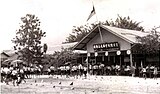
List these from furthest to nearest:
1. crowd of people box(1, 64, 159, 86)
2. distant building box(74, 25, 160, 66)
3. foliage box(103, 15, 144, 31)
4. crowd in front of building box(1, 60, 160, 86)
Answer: foliage box(103, 15, 144, 31), distant building box(74, 25, 160, 66), crowd in front of building box(1, 60, 160, 86), crowd of people box(1, 64, 159, 86)

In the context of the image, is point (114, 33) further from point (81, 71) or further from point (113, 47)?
point (81, 71)

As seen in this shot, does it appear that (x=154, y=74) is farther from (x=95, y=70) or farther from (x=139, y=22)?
(x=139, y=22)

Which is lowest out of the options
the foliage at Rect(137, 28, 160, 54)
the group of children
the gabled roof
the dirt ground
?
the dirt ground

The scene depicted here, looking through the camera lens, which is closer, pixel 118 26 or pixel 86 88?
pixel 86 88

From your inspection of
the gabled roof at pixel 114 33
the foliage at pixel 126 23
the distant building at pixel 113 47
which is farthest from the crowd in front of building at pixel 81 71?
the foliage at pixel 126 23

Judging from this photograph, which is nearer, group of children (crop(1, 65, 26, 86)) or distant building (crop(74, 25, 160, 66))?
group of children (crop(1, 65, 26, 86))

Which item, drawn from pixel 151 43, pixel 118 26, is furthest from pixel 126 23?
pixel 151 43

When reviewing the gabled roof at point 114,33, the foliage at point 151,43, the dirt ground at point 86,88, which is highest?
the gabled roof at point 114,33

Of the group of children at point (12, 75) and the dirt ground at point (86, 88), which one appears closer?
the dirt ground at point (86, 88)

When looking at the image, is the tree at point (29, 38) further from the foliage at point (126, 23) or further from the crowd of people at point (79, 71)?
the foliage at point (126, 23)

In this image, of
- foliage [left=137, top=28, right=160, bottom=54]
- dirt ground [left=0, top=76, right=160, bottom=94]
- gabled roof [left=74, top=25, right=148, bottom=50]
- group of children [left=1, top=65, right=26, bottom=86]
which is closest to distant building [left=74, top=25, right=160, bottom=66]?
gabled roof [left=74, top=25, right=148, bottom=50]

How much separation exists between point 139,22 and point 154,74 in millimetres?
32238

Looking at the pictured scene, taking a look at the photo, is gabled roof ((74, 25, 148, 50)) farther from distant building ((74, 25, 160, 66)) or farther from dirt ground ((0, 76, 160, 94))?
A: dirt ground ((0, 76, 160, 94))

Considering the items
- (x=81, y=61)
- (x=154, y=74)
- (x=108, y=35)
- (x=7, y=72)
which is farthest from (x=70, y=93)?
(x=81, y=61)
